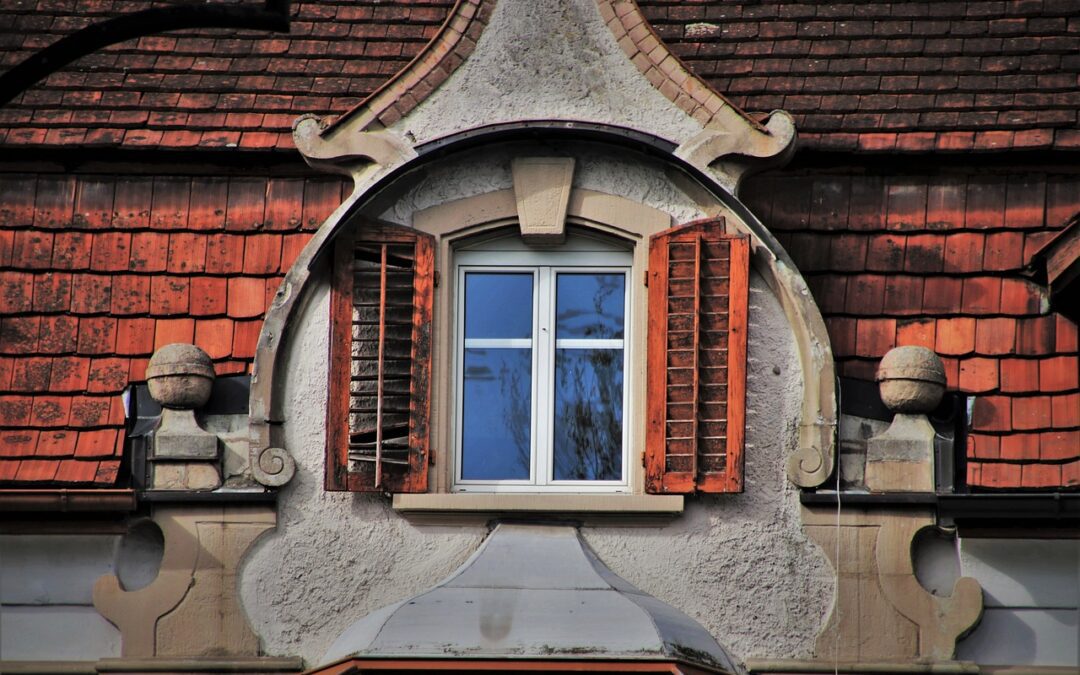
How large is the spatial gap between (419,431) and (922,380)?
109 inches

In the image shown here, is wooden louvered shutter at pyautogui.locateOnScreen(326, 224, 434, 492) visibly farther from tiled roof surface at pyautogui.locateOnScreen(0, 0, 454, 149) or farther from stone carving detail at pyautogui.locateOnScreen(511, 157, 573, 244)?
tiled roof surface at pyautogui.locateOnScreen(0, 0, 454, 149)

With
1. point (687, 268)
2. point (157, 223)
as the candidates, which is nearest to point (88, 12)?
point (157, 223)

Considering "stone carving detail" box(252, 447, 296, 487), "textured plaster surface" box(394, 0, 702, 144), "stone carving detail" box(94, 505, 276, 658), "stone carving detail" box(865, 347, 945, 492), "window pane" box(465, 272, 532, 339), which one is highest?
"textured plaster surface" box(394, 0, 702, 144)

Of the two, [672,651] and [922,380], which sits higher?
[922,380]

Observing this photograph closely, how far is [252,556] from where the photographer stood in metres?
10.6

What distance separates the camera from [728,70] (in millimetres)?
11727

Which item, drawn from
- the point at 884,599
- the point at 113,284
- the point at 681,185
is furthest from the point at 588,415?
the point at 113,284

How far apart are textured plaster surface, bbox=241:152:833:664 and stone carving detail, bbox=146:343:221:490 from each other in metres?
0.45

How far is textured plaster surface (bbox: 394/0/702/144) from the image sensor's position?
11.1 metres

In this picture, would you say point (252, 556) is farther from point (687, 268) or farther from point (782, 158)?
point (782, 158)

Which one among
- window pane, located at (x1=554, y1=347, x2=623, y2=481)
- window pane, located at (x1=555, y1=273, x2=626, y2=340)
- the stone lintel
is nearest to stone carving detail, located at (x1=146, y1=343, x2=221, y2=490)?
window pane, located at (x1=554, y1=347, x2=623, y2=481)

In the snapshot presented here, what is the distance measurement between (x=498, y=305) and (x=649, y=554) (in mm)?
1722

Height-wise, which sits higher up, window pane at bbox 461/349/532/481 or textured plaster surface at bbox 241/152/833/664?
window pane at bbox 461/349/532/481

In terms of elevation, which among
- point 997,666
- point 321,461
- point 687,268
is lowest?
point 997,666
